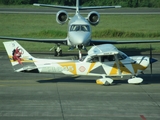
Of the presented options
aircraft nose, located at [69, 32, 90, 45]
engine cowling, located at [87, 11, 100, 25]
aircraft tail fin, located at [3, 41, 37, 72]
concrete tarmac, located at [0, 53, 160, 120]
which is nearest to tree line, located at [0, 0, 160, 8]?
engine cowling, located at [87, 11, 100, 25]

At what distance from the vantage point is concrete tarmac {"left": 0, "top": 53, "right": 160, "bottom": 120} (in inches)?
607

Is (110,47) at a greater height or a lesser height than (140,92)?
greater

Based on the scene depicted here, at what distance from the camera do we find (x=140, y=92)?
19.1 metres

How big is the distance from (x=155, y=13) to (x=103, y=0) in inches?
568

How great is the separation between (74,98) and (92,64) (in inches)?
121

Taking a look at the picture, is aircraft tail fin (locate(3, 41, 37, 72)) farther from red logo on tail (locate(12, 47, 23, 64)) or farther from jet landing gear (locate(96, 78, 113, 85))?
jet landing gear (locate(96, 78, 113, 85))

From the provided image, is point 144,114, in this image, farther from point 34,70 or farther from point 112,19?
point 112,19

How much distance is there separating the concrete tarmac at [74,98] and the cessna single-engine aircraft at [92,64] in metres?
0.57

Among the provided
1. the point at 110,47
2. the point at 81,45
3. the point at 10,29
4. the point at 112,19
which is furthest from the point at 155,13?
the point at 110,47

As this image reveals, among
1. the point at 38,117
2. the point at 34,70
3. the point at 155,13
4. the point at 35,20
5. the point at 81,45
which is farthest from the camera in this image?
the point at 155,13

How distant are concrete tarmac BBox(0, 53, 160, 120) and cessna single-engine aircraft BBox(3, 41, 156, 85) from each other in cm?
57

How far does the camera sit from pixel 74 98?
17.9 m

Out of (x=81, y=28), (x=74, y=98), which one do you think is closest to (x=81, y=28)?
(x=81, y=28)

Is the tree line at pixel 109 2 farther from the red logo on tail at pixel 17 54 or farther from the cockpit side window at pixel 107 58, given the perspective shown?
the red logo on tail at pixel 17 54
